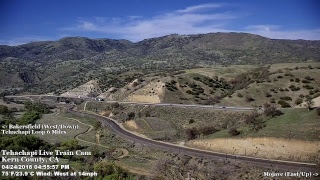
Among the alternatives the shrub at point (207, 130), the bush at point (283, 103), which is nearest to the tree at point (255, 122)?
the shrub at point (207, 130)

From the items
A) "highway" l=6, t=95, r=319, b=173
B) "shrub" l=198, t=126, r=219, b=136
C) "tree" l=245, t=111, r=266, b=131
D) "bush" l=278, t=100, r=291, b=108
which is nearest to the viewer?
"highway" l=6, t=95, r=319, b=173

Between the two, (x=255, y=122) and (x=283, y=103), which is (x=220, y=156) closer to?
(x=255, y=122)

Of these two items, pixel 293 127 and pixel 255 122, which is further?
pixel 255 122

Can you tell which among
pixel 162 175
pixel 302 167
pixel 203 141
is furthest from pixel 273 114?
pixel 162 175

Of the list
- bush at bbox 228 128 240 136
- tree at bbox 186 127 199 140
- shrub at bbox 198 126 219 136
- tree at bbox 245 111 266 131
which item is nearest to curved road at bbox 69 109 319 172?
tree at bbox 186 127 199 140

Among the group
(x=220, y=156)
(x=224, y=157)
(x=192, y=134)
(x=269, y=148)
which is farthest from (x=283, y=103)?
(x=224, y=157)

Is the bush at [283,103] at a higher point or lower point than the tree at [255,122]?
higher

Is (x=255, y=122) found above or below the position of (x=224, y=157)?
above

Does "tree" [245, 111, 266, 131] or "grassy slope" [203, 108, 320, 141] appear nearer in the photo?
"grassy slope" [203, 108, 320, 141]

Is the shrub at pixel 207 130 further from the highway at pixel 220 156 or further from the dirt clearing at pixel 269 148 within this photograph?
the highway at pixel 220 156

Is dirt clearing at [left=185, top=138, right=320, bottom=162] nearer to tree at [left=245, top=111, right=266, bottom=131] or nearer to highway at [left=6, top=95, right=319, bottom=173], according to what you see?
highway at [left=6, top=95, right=319, bottom=173]

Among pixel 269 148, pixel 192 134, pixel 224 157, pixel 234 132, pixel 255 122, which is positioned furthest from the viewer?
pixel 192 134
